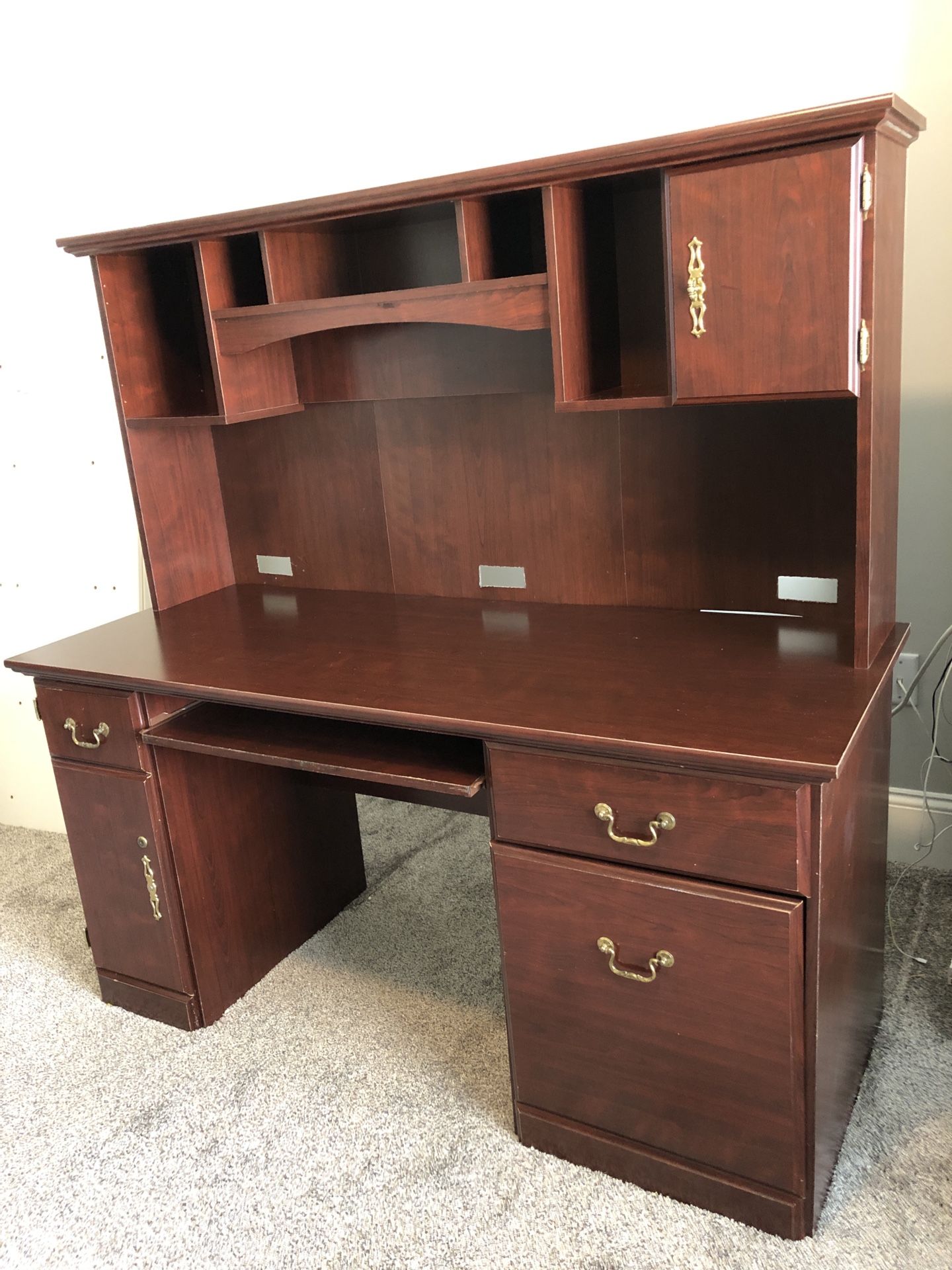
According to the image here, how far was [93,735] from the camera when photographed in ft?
6.42

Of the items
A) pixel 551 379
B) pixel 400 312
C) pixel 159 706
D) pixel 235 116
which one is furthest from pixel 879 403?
pixel 235 116

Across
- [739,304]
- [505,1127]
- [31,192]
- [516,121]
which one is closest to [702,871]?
[505,1127]

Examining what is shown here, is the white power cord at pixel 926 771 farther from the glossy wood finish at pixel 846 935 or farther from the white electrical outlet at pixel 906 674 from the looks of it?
the glossy wood finish at pixel 846 935

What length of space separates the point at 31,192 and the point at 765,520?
1966 millimetres

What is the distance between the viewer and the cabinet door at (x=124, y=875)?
1.97 meters

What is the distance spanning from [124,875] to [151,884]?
8 centimetres

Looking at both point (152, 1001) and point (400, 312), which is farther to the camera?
point (152, 1001)

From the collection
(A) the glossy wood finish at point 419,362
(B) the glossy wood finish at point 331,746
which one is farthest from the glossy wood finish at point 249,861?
(A) the glossy wood finish at point 419,362

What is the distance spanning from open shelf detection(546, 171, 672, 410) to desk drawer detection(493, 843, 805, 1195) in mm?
735

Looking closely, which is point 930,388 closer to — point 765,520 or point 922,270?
point 922,270

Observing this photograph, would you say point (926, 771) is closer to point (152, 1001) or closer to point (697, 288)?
point (697, 288)

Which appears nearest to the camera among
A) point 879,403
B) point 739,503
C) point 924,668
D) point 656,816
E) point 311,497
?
point 656,816

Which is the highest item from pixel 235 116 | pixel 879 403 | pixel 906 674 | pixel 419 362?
pixel 235 116

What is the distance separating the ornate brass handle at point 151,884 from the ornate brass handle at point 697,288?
133cm
